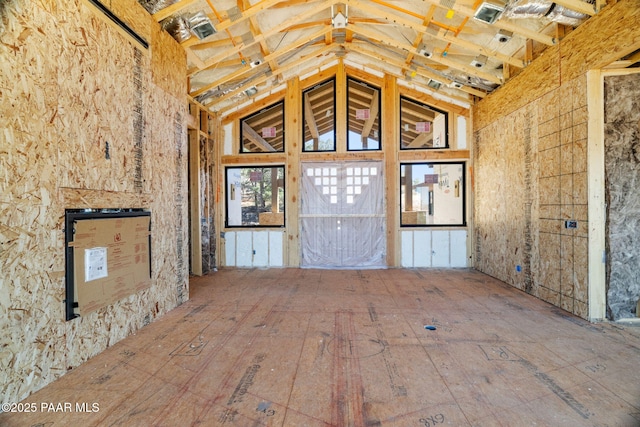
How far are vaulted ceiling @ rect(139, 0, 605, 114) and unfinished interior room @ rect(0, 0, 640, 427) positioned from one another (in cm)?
4

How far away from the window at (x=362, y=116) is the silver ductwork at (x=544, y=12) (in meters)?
3.49

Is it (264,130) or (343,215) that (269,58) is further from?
(343,215)

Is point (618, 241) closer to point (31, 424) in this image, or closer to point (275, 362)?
point (275, 362)

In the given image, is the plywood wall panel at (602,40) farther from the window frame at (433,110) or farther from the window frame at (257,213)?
the window frame at (257,213)

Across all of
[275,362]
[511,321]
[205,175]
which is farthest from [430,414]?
[205,175]

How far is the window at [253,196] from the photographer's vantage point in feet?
23.3

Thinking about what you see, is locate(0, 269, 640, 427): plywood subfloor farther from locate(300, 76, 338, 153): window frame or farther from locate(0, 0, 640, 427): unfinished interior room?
locate(300, 76, 338, 153): window frame

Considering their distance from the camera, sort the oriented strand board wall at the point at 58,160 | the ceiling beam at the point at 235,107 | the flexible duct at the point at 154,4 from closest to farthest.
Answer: the oriented strand board wall at the point at 58,160, the flexible duct at the point at 154,4, the ceiling beam at the point at 235,107

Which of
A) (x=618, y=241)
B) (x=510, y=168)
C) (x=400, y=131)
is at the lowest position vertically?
(x=618, y=241)

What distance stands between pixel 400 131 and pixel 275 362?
5.78 meters

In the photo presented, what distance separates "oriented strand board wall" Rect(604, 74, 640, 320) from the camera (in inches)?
135

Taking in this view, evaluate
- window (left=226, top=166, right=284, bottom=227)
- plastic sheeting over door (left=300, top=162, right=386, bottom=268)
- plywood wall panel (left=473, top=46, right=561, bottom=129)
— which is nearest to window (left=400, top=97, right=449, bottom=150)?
plywood wall panel (left=473, top=46, right=561, bottom=129)

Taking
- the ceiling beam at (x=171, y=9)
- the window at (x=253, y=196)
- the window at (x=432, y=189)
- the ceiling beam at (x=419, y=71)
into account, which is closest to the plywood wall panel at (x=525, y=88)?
the ceiling beam at (x=419, y=71)

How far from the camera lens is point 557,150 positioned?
13.1 ft
